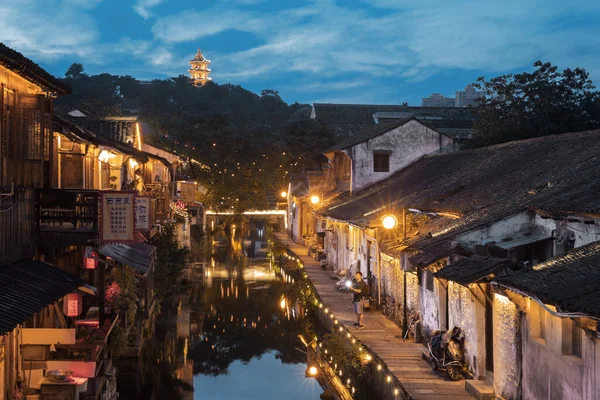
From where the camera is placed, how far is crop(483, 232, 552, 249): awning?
14.1 m

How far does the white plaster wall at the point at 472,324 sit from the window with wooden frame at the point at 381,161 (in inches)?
898

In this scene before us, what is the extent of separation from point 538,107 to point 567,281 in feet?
89.2

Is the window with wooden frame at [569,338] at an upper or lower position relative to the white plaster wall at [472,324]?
upper

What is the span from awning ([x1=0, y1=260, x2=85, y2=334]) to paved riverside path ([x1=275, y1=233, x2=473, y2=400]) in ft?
23.3

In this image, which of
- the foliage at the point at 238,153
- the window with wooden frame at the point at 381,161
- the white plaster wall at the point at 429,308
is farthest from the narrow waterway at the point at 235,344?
the foliage at the point at 238,153

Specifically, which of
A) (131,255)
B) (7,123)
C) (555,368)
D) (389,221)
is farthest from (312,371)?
(7,123)

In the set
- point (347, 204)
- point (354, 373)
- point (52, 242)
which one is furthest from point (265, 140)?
point (52, 242)

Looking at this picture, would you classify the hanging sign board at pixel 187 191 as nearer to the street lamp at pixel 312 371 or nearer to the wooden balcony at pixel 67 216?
the street lamp at pixel 312 371

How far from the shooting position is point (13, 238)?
479 inches

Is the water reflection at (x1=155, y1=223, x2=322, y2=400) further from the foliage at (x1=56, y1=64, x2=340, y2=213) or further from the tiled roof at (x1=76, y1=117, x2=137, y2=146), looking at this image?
the foliage at (x1=56, y1=64, x2=340, y2=213)

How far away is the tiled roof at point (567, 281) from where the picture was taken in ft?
28.8

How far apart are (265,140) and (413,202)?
4144 cm

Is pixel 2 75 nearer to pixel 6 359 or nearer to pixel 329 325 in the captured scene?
pixel 6 359

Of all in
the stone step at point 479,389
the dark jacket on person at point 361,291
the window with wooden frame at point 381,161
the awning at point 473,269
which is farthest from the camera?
the window with wooden frame at point 381,161
